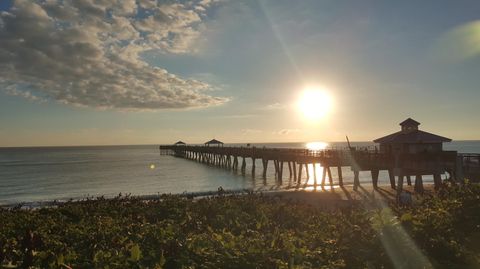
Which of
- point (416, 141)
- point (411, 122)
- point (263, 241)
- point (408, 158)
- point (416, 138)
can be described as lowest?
point (263, 241)

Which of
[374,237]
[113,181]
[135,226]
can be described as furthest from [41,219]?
[113,181]

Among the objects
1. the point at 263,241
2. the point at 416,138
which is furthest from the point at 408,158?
the point at 263,241

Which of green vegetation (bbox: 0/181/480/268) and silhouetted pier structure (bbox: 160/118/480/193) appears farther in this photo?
silhouetted pier structure (bbox: 160/118/480/193)

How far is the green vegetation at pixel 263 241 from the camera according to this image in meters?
6.28

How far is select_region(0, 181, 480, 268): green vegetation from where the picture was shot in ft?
20.6

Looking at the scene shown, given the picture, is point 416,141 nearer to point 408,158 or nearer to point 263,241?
point 408,158

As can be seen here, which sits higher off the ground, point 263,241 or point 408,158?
point 408,158

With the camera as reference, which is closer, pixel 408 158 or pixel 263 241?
pixel 263 241

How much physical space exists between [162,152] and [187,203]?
5578 inches

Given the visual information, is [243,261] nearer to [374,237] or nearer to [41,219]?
[374,237]

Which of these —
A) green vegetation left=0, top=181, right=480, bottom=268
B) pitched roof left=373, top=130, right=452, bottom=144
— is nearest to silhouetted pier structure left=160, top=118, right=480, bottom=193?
pitched roof left=373, top=130, right=452, bottom=144

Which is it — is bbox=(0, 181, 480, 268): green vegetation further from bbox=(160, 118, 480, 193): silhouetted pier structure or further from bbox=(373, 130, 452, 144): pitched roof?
bbox=(373, 130, 452, 144): pitched roof

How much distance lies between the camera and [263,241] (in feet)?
24.1

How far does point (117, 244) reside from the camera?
7.50 m
